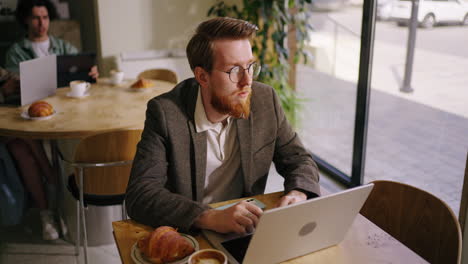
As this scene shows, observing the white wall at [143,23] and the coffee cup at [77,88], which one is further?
the white wall at [143,23]

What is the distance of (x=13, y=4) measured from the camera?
512 centimetres

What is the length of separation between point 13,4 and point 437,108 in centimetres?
461

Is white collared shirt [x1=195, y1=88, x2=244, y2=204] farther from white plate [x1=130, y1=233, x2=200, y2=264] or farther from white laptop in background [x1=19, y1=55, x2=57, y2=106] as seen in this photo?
white laptop in background [x1=19, y1=55, x2=57, y2=106]

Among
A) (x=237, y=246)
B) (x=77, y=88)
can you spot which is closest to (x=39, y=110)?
(x=77, y=88)

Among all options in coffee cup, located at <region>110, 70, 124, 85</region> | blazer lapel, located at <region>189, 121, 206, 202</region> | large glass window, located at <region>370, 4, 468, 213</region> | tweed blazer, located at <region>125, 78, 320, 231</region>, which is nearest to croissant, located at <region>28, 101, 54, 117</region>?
coffee cup, located at <region>110, 70, 124, 85</region>

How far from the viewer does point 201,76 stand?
1.51 meters

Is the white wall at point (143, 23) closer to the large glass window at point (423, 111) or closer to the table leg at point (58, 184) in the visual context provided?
the table leg at point (58, 184)

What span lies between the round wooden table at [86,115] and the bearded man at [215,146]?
833mm

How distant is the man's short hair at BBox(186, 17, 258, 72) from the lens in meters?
1.42

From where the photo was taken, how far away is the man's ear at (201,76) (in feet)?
4.89

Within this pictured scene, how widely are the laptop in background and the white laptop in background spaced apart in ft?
0.38

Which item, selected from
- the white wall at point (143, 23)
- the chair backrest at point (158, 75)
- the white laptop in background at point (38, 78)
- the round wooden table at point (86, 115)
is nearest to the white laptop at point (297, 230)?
the round wooden table at point (86, 115)

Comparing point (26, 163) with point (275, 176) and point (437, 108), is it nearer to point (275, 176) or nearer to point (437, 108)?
point (275, 176)

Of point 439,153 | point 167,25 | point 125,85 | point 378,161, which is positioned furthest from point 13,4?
point 439,153
